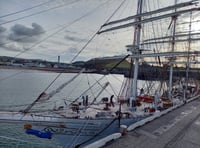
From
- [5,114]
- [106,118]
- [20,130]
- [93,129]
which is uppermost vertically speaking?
[5,114]

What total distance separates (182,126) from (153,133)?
2.36m

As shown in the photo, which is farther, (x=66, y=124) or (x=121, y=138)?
(x=66, y=124)

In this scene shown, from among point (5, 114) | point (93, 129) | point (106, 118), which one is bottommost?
point (93, 129)

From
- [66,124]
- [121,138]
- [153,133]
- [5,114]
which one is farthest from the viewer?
[66,124]

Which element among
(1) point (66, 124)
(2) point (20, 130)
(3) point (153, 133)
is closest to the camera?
(3) point (153, 133)

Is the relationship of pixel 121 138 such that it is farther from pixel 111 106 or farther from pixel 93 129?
pixel 111 106

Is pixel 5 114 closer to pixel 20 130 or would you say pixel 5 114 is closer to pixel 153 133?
pixel 20 130

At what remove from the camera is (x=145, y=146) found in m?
6.07

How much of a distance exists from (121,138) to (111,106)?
731 cm

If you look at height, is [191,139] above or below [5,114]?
below

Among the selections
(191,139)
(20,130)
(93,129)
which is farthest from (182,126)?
(20,130)

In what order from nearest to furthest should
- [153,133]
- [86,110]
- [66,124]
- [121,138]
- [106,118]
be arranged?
[121,138]
[153,133]
[66,124]
[106,118]
[86,110]

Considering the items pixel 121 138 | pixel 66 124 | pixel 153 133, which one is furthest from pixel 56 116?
pixel 153 133

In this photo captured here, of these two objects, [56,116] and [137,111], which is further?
[137,111]
